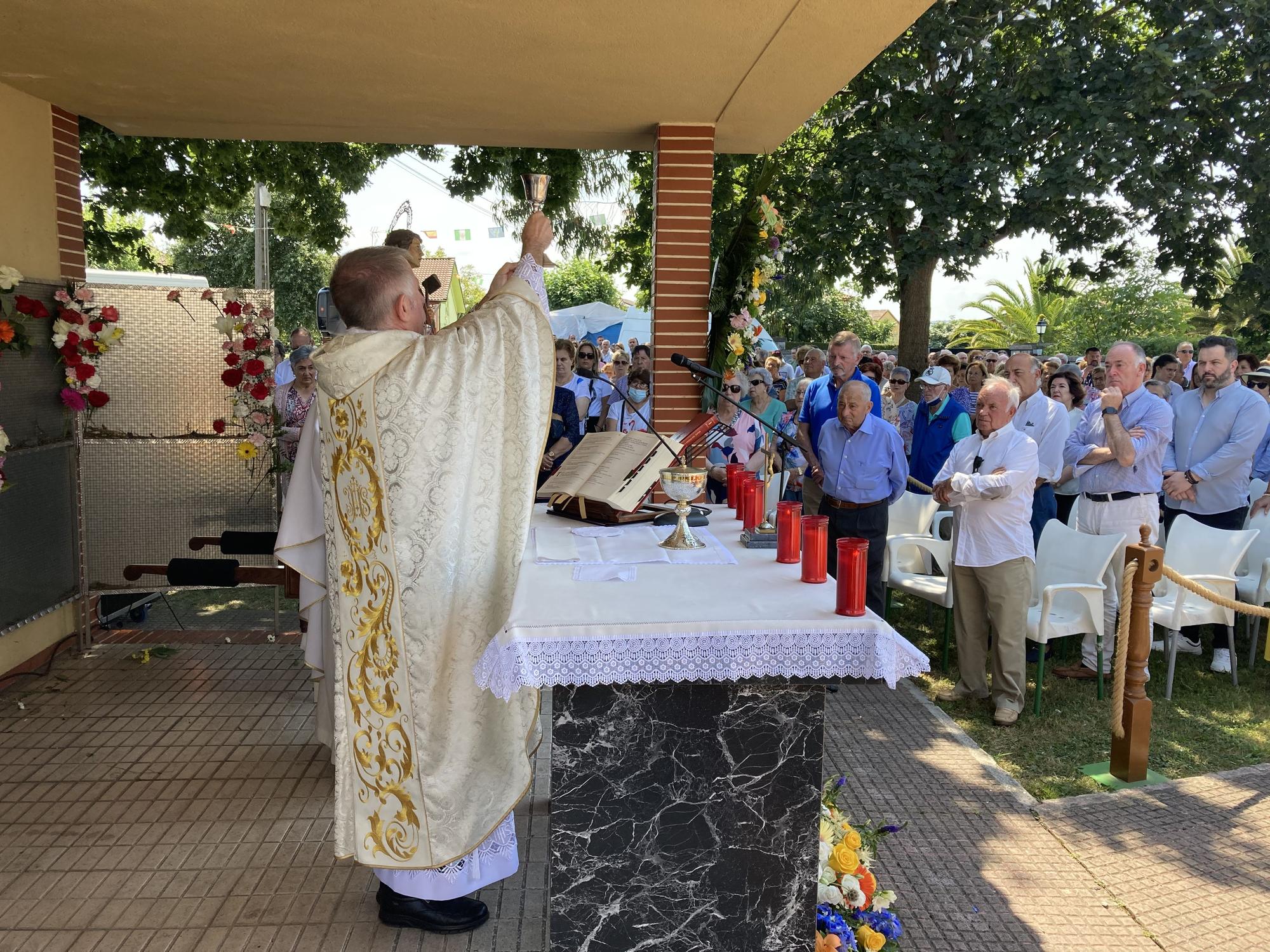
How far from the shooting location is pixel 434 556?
318 cm

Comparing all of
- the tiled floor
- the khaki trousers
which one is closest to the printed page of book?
the tiled floor

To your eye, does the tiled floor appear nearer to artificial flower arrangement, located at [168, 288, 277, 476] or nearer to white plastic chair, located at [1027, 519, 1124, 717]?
white plastic chair, located at [1027, 519, 1124, 717]

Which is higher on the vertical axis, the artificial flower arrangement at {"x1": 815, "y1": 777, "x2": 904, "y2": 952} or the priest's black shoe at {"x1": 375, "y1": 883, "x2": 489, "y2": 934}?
the artificial flower arrangement at {"x1": 815, "y1": 777, "x2": 904, "y2": 952}

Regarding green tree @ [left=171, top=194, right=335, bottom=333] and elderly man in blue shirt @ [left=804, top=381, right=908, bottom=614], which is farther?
green tree @ [left=171, top=194, right=335, bottom=333]

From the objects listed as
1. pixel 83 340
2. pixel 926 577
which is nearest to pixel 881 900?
pixel 926 577

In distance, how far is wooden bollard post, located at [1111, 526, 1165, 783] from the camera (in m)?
4.95

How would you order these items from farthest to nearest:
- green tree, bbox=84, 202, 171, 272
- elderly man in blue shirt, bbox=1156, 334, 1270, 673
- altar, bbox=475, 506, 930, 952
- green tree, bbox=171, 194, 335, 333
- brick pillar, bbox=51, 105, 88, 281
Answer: green tree, bbox=171, 194, 335, 333 → green tree, bbox=84, 202, 171, 272 → elderly man in blue shirt, bbox=1156, 334, 1270, 673 → brick pillar, bbox=51, 105, 88, 281 → altar, bbox=475, 506, 930, 952

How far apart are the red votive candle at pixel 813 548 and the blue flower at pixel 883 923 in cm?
114

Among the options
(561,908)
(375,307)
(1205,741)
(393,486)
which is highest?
(375,307)

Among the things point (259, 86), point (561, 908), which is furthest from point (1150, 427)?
point (259, 86)

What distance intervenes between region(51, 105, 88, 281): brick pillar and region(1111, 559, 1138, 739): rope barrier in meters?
6.70

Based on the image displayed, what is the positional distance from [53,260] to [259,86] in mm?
1984

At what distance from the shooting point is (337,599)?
3414mm

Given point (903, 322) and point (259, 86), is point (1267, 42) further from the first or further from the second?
point (259, 86)
